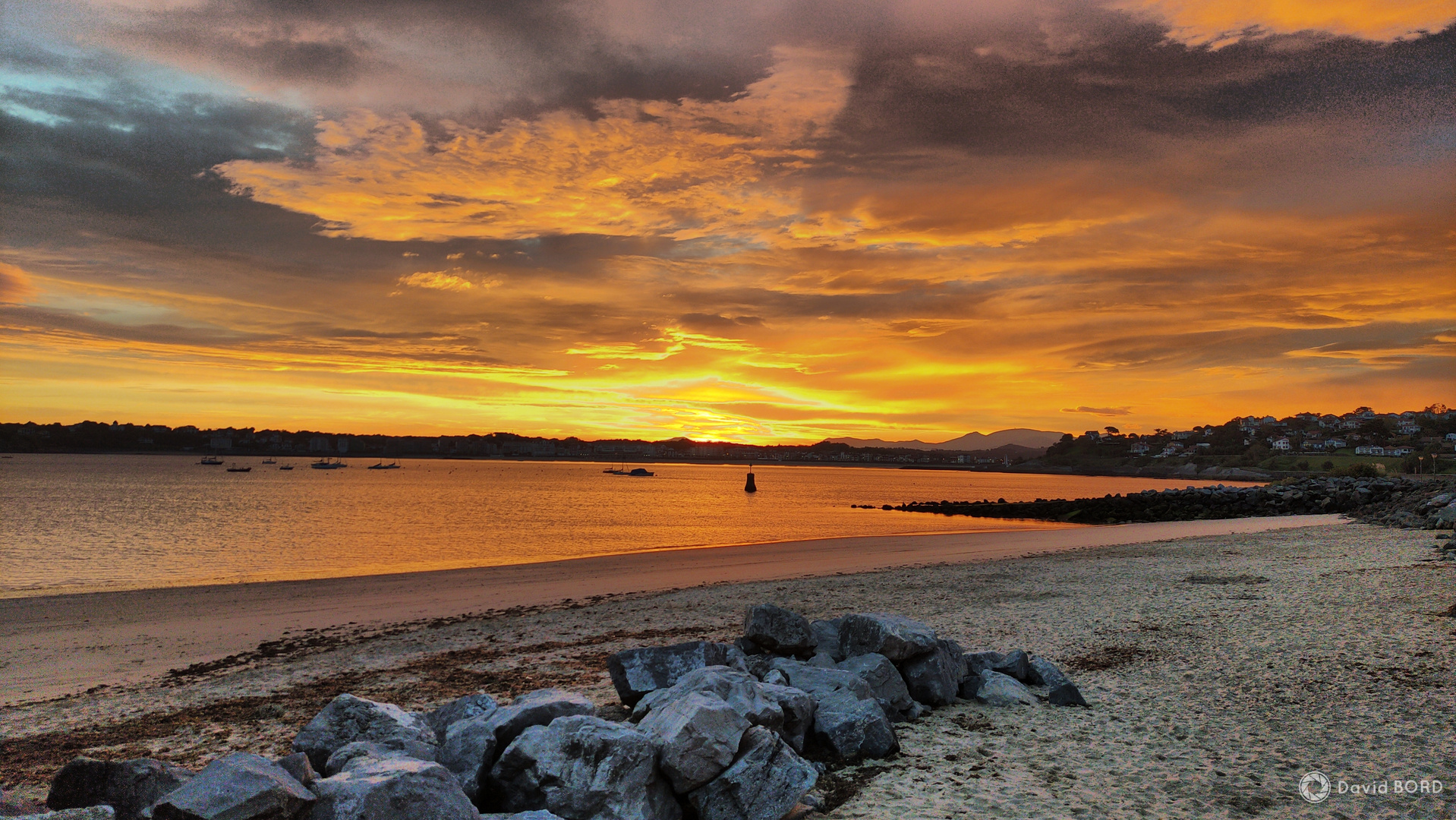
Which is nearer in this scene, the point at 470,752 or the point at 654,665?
the point at 470,752

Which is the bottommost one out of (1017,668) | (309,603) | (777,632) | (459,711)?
(309,603)

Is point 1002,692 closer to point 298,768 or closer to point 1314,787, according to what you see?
point 1314,787

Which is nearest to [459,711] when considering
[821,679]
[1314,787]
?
[821,679]

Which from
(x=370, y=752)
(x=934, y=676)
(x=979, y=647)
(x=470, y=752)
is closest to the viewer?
(x=370, y=752)

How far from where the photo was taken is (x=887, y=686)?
7766mm

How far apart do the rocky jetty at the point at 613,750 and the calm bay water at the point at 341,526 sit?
20211 mm

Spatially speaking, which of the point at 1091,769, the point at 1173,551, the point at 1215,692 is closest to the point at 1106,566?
the point at 1173,551

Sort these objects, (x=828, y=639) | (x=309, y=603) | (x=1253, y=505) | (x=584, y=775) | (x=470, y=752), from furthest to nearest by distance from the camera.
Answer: (x=1253, y=505)
(x=309, y=603)
(x=828, y=639)
(x=470, y=752)
(x=584, y=775)

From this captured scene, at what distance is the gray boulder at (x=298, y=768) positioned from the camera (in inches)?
186

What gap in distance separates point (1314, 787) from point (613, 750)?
541 centimetres

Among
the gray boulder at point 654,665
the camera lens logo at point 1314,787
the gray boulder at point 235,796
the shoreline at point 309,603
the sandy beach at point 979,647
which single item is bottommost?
the shoreline at point 309,603

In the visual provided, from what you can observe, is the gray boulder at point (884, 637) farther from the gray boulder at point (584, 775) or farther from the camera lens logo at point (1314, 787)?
the gray boulder at point (584, 775)

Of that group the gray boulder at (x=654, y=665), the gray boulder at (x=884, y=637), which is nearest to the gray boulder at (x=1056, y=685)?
the gray boulder at (x=884, y=637)

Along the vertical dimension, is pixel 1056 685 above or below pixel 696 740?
below
